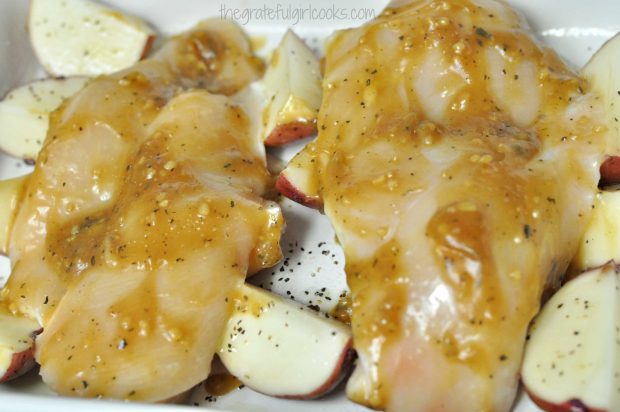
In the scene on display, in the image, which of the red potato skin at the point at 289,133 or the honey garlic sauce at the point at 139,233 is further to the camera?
the red potato skin at the point at 289,133

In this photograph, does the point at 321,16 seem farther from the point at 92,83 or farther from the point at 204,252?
the point at 204,252

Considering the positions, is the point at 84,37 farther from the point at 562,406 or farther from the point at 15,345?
the point at 562,406

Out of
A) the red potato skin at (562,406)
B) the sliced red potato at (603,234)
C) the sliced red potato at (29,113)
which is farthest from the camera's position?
the sliced red potato at (29,113)

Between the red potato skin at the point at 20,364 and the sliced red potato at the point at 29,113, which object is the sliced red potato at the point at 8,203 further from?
the red potato skin at the point at 20,364

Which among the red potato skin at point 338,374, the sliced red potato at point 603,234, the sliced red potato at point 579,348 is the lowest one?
the red potato skin at point 338,374

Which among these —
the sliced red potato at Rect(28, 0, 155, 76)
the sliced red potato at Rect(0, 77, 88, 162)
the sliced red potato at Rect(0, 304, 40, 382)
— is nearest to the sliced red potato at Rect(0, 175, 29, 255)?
the sliced red potato at Rect(0, 77, 88, 162)

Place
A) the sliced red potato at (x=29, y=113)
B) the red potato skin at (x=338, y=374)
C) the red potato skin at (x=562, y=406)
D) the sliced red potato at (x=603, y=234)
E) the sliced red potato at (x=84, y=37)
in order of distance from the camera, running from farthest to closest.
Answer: the sliced red potato at (x=84, y=37) < the sliced red potato at (x=29, y=113) < the sliced red potato at (x=603, y=234) < the red potato skin at (x=338, y=374) < the red potato skin at (x=562, y=406)

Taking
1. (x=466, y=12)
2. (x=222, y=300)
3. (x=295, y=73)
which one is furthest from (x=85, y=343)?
(x=466, y=12)

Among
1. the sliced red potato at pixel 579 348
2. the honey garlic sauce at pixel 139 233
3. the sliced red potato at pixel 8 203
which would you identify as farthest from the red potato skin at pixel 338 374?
the sliced red potato at pixel 8 203
